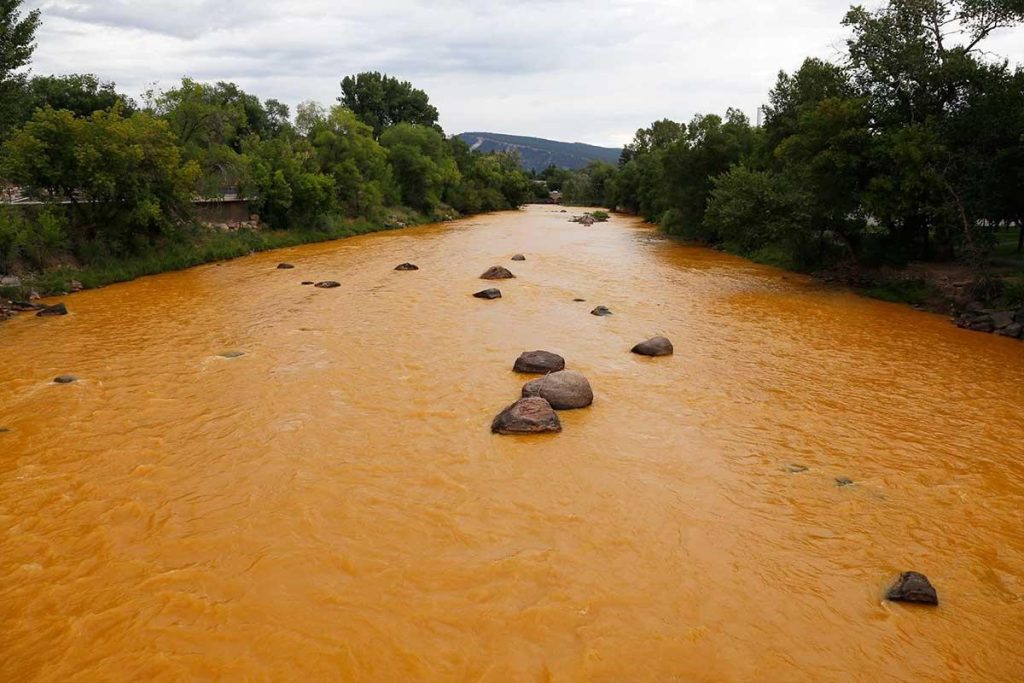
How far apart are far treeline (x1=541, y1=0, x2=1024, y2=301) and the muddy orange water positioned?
669 cm

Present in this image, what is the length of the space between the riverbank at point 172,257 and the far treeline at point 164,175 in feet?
0.33

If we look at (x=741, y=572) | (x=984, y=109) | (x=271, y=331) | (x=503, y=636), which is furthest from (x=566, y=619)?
(x=984, y=109)

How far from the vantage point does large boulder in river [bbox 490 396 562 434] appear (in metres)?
13.1

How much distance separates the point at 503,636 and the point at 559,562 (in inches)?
64.3

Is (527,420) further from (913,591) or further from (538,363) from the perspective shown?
(913,591)

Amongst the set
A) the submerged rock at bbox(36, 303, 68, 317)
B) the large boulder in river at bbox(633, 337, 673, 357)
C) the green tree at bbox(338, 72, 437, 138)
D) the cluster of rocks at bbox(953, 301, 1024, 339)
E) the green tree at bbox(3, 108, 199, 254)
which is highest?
the green tree at bbox(338, 72, 437, 138)

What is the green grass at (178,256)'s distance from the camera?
27.3m

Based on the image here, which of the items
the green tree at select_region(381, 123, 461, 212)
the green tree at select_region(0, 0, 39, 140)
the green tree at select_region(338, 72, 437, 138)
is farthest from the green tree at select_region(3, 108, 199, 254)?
the green tree at select_region(338, 72, 437, 138)

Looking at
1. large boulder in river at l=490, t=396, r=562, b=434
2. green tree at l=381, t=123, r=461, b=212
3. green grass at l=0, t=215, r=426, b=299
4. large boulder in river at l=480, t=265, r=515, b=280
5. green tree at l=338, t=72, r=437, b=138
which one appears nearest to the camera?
large boulder in river at l=490, t=396, r=562, b=434

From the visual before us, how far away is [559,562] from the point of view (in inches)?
353

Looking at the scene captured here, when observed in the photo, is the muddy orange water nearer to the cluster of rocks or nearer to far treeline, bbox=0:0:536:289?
the cluster of rocks

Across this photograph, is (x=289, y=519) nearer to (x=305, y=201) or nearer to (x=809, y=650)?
(x=809, y=650)

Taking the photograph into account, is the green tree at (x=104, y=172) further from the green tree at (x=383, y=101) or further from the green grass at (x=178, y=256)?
the green tree at (x=383, y=101)

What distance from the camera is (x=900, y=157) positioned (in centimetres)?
2447
